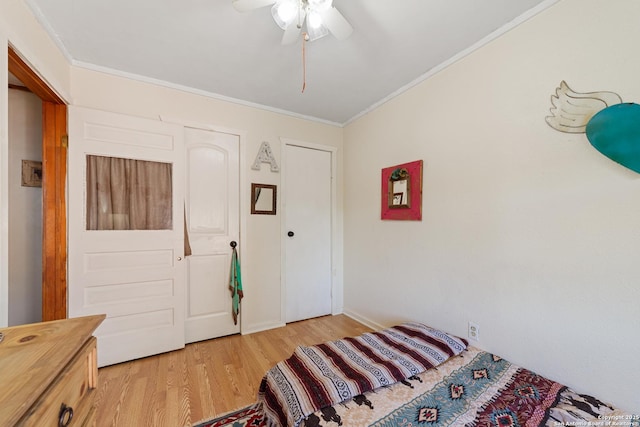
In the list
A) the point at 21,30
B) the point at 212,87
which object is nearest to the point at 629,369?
the point at 212,87

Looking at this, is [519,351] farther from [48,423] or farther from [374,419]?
[48,423]

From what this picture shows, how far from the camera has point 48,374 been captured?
0.63 m

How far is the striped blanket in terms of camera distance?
1.23m

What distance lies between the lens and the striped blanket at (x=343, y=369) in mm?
1229

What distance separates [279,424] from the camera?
49.2 inches

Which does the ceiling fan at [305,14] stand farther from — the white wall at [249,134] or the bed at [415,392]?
the bed at [415,392]

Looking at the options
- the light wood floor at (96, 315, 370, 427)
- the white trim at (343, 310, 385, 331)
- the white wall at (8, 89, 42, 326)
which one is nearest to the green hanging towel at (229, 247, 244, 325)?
the light wood floor at (96, 315, 370, 427)

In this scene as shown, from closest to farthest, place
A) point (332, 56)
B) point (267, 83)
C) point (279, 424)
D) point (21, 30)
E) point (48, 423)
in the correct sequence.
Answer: point (48, 423), point (279, 424), point (21, 30), point (332, 56), point (267, 83)

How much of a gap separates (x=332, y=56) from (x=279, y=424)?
2373mm

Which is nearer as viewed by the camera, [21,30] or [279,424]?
[279,424]

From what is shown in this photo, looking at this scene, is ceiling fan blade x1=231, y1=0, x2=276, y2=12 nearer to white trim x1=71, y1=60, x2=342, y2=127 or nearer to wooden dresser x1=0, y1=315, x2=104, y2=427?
white trim x1=71, y1=60, x2=342, y2=127

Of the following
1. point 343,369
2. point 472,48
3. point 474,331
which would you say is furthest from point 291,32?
point 474,331

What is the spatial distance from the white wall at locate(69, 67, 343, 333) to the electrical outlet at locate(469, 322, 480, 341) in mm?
1868

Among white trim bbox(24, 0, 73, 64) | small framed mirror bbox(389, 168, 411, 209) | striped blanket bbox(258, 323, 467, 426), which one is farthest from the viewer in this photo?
small framed mirror bbox(389, 168, 411, 209)
